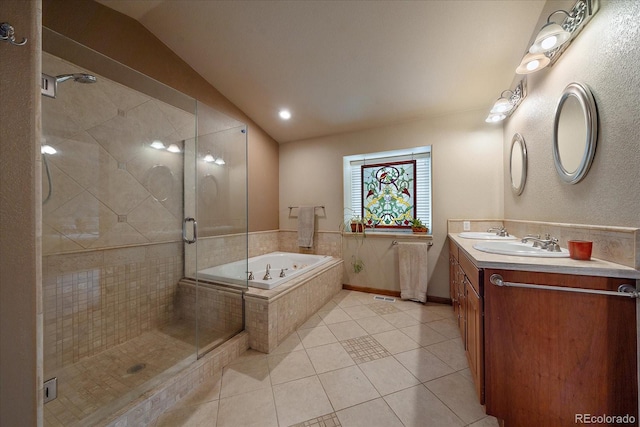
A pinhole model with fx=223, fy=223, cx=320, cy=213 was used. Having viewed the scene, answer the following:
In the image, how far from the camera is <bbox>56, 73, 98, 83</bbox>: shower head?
→ 1.50m

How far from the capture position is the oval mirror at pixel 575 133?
1135 millimetres

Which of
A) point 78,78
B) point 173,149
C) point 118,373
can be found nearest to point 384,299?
point 118,373

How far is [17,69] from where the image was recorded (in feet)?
2.31

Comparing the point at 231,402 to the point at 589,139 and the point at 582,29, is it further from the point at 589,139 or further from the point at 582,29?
the point at 582,29

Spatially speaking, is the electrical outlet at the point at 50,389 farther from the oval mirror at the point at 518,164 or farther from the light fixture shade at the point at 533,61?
the oval mirror at the point at 518,164

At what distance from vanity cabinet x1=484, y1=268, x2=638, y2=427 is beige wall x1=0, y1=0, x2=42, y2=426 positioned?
5.93 ft

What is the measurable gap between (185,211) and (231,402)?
5.62ft

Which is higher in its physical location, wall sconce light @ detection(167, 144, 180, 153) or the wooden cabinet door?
wall sconce light @ detection(167, 144, 180, 153)

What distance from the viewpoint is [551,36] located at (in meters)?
1.19

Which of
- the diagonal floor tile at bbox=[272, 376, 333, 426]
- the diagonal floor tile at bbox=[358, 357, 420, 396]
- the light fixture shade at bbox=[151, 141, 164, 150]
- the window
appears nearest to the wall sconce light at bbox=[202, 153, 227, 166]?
the light fixture shade at bbox=[151, 141, 164, 150]

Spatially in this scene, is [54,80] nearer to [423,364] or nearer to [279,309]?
[279,309]

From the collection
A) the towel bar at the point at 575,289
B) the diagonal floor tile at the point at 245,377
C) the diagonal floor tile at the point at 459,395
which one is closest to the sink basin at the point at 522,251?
the towel bar at the point at 575,289

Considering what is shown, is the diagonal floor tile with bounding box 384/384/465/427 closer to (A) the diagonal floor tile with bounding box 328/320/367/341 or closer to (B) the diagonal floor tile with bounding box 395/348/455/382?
(B) the diagonal floor tile with bounding box 395/348/455/382

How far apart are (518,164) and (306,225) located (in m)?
2.53
